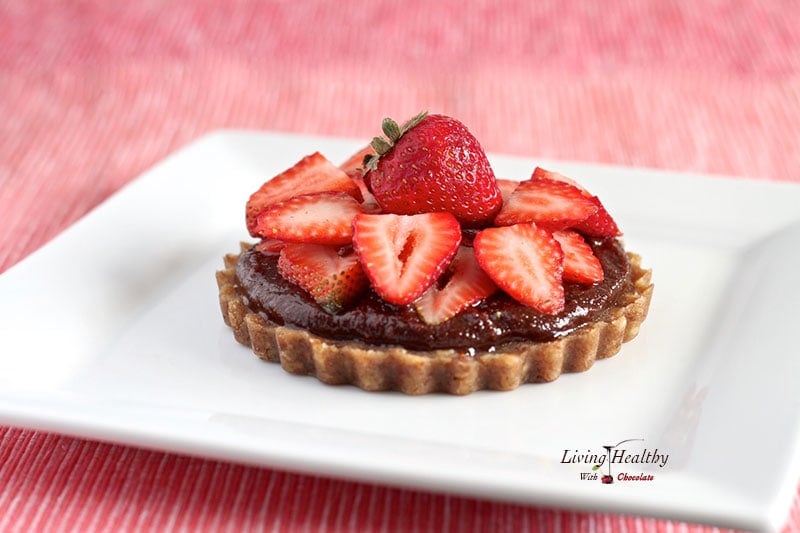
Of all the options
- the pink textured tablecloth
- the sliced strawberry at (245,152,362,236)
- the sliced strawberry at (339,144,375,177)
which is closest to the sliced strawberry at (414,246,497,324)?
the sliced strawberry at (245,152,362,236)

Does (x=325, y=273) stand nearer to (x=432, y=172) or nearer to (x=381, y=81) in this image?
(x=432, y=172)

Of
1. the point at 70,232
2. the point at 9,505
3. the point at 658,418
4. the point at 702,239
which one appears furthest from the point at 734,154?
the point at 9,505

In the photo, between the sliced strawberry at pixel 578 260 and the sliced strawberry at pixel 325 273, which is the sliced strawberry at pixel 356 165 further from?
the sliced strawberry at pixel 578 260

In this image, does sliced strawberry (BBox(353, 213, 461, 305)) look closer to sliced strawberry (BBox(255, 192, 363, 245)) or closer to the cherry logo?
sliced strawberry (BBox(255, 192, 363, 245))

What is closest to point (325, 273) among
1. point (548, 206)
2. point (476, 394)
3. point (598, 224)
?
point (476, 394)

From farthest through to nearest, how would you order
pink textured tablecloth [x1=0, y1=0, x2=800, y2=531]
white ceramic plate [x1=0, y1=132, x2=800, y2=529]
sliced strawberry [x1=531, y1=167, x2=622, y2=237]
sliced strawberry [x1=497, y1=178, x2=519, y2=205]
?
1. pink textured tablecloth [x1=0, y1=0, x2=800, y2=531]
2. sliced strawberry [x1=497, y1=178, x2=519, y2=205]
3. sliced strawberry [x1=531, y1=167, x2=622, y2=237]
4. white ceramic plate [x1=0, y1=132, x2=800, y2=529]

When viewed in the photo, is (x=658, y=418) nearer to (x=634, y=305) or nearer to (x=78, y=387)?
(x=634, y=305)

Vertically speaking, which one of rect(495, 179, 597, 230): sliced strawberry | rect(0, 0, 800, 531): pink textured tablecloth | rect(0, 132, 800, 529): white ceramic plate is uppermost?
rect(495, 179, 597, 230): sliced strawberry
